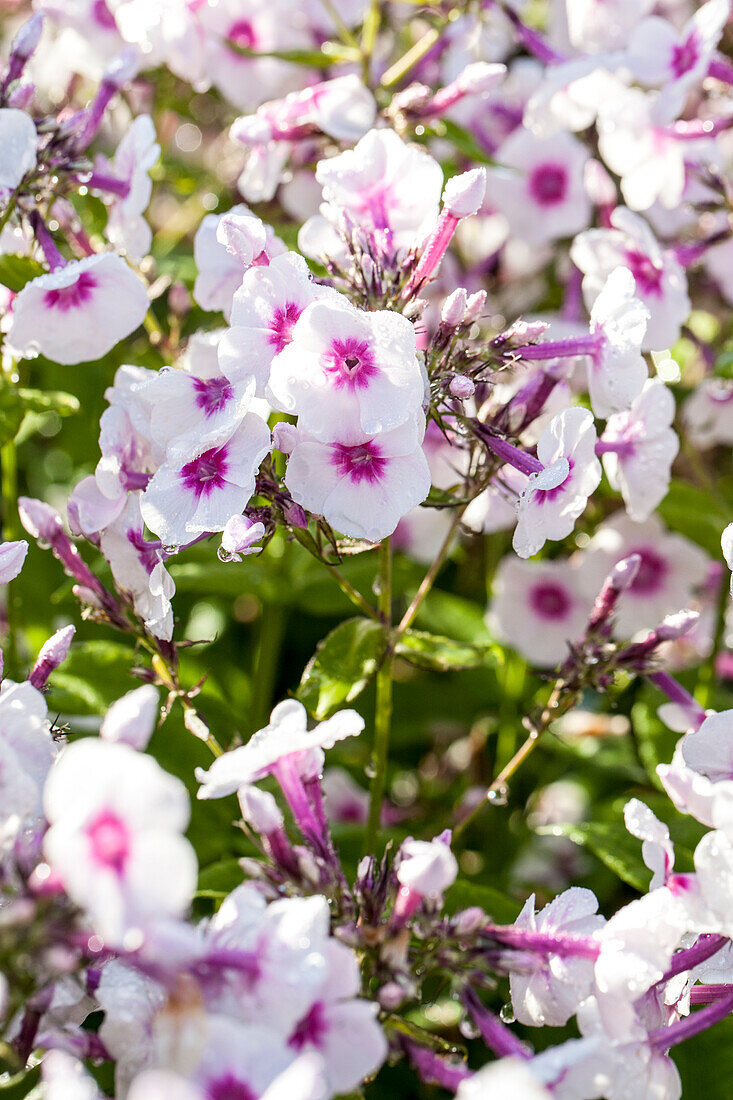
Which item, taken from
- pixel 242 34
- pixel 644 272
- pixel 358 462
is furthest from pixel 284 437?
pixel 242 34

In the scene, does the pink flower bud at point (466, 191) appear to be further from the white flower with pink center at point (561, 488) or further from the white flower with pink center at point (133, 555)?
the white flower with pink center at point (133, 555)

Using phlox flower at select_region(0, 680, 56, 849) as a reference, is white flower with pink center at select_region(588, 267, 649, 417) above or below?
above

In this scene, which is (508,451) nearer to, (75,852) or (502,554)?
(75,852)

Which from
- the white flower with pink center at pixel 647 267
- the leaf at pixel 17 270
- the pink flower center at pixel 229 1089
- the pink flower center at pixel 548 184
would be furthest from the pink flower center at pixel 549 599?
the pink flower center at pixel 229 1089

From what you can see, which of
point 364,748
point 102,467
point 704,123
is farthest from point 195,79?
point 364,748

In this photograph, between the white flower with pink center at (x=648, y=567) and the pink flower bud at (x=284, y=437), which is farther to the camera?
the white flower with pink center at (x=648, y=567)

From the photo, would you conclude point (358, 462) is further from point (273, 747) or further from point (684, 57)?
point (684, 57)

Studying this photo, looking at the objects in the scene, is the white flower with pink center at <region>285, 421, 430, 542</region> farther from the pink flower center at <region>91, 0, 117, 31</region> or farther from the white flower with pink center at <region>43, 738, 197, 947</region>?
the pink flower center at <region>91, 0, 117, 31</region>

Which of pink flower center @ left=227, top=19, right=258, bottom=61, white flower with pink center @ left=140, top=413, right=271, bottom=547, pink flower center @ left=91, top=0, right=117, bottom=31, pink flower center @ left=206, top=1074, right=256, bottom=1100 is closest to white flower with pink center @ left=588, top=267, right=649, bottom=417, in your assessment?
white flower with pink center @ left=140, top=413, right=271, bottom=547
